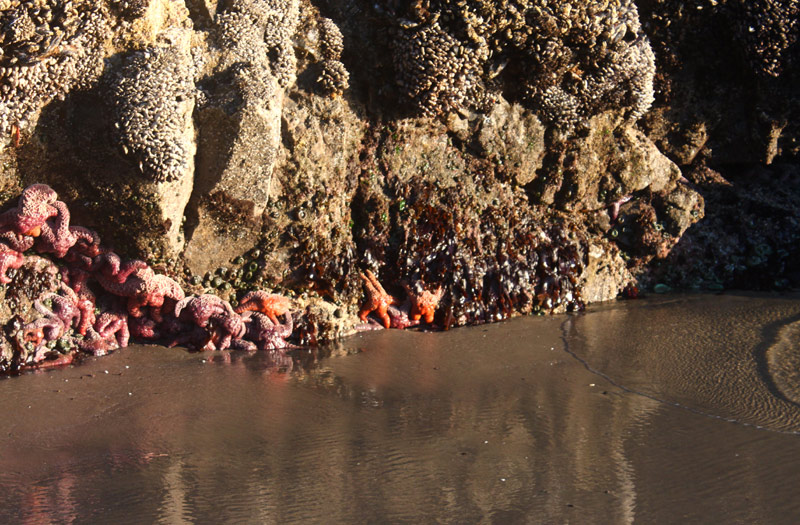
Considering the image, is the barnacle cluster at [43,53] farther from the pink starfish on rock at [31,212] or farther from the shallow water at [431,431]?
the shallow water at [431,431]

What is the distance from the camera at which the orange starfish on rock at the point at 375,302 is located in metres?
6.03

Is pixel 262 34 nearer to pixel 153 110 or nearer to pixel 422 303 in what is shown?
pixel 153 110

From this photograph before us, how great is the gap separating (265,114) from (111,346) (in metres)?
1.98

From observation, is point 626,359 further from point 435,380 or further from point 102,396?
point 102,396

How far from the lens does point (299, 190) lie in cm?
589

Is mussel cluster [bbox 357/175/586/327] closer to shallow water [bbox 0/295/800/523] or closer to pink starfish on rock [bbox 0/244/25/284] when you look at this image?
shallow water [bbox 0/295/800/523]

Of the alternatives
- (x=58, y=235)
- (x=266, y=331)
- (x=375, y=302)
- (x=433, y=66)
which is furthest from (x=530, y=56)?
(x=58, y=235)

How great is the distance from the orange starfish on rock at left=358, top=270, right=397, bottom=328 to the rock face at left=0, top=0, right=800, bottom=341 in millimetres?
142

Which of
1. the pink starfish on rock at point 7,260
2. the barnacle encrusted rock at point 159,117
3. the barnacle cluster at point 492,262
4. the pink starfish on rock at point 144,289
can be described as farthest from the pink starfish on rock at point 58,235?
the barnacle cluster at point 492,262

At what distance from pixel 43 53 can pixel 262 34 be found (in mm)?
1534

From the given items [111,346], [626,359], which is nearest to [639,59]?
[626,359]

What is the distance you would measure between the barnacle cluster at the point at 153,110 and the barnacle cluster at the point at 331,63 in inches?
43.0

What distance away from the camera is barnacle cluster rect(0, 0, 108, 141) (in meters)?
4.99

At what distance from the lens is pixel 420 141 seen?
6.38 meters
